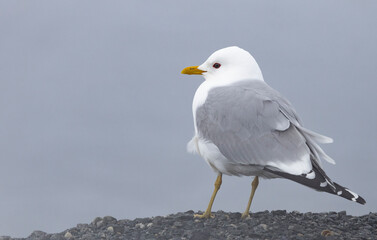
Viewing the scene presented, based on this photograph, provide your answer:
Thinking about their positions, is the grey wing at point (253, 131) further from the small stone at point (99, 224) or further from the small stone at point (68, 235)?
the small stone at point (68, 235)

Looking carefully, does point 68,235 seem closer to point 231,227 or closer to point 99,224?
point 99,224

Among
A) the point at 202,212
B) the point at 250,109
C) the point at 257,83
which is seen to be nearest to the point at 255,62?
the point at 257,83

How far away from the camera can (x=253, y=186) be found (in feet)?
29.4

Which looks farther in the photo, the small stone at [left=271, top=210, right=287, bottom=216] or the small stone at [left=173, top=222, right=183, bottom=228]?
the small stone at [left=271, top=210, right=287, bottom=216]

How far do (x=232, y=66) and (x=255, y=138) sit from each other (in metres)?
1.56

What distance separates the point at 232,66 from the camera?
9266 mm

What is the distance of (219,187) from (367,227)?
2.28 m

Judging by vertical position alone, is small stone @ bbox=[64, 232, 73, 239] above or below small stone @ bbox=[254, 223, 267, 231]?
above

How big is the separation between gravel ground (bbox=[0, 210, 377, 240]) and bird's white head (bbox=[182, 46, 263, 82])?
208cm

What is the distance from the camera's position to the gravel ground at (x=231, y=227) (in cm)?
823

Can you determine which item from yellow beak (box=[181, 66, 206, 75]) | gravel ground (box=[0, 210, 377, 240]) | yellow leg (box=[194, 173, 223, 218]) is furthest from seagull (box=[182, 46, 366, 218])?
yellow beak (box=[181, 66, 206, 75])

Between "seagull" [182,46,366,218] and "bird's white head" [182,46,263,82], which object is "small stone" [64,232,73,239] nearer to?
"seagull" [182,46,366,218]

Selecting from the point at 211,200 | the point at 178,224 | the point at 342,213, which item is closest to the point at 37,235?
the point at 178,224

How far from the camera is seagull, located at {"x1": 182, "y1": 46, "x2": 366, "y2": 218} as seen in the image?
782 centimetres
